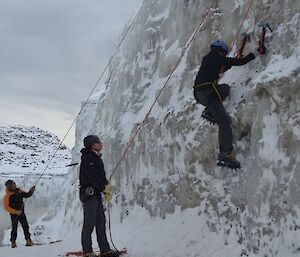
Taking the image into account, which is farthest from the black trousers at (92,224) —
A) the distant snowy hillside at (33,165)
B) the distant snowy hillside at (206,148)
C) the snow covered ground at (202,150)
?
the distant snowy hillside at (33,165)

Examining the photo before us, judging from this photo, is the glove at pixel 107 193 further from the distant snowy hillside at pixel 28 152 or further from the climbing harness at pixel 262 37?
the distant snowy hillside at pixel 28 152

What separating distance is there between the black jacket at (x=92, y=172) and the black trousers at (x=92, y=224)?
0.20m

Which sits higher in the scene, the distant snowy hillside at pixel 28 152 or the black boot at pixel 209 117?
the distant snowy hillside at pixel 28 152

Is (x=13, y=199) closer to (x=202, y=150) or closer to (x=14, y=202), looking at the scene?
(x=14, y=202)

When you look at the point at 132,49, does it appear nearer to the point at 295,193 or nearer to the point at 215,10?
the point at 215,10

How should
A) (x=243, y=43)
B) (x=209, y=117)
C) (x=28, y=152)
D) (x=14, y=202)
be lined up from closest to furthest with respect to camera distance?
(x=209, y=117) < (x=243, y=43) < (x=14, y=202) < (x=28, y=152)

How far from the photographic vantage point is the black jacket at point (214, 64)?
6.91 meters

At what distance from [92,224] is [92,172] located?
0.77m

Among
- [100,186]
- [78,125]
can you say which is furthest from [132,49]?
[78,125]

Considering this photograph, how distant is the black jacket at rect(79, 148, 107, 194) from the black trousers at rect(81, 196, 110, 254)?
0.20 metres

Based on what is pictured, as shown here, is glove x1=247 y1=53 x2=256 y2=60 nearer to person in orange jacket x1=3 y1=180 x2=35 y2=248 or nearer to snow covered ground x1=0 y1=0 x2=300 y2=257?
snow covered ground x1=0 y1=0 x2=300 y2=257

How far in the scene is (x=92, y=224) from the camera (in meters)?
6.85

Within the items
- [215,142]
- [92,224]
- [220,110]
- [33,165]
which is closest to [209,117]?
[220,110]

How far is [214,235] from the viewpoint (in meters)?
6.94
